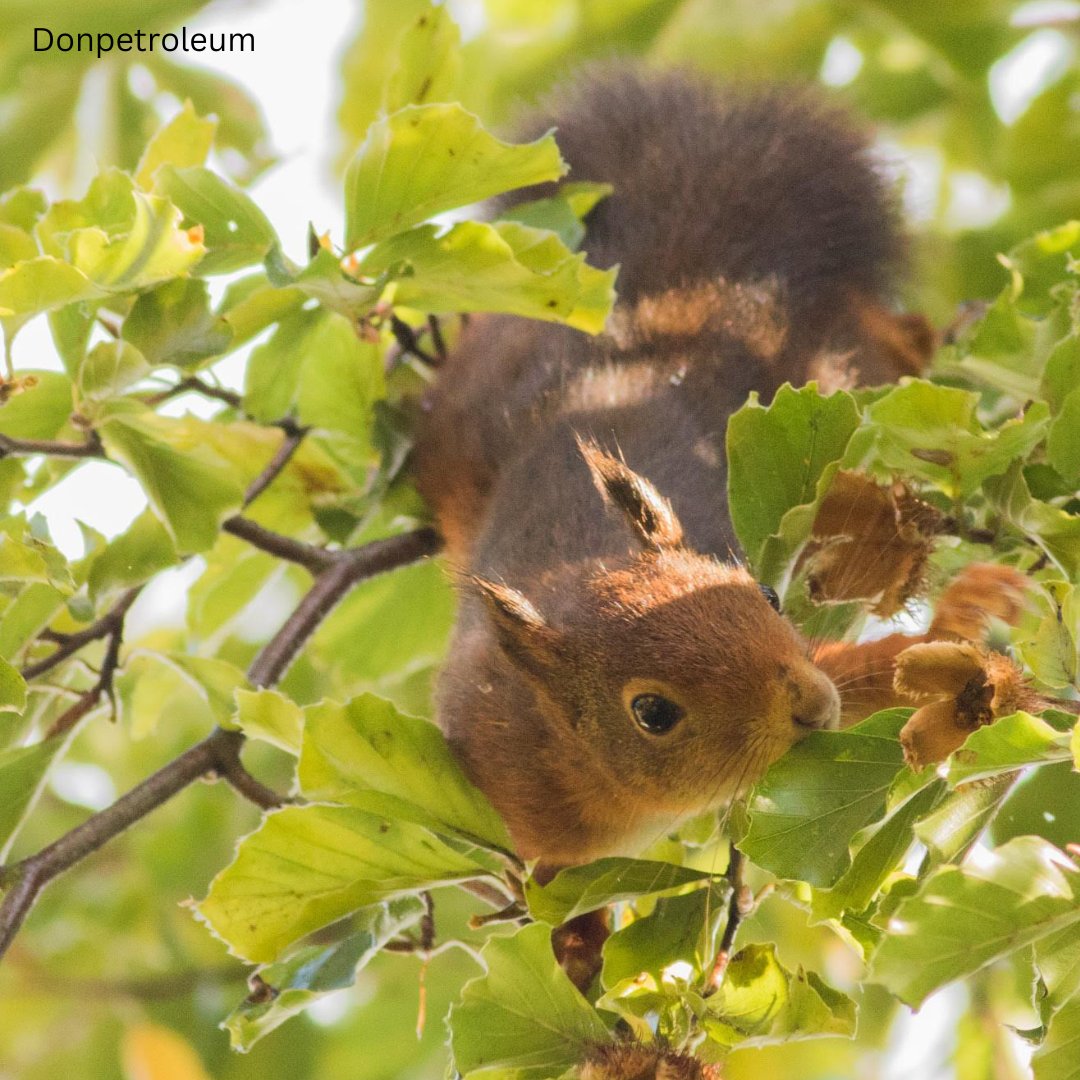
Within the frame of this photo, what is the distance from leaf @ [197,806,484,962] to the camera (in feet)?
5.58

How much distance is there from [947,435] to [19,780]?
126 cm

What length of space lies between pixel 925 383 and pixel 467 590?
0.86m

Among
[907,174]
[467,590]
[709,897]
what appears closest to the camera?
[709,897]

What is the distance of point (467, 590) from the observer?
2.25 meters

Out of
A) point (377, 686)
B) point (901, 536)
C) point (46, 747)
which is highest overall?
point (901, 536)

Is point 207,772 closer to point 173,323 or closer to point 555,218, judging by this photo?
point 173,323

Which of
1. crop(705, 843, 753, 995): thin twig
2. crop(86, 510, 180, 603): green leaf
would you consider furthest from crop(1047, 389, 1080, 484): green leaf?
crop(86, 510, 180, 603): green leaf

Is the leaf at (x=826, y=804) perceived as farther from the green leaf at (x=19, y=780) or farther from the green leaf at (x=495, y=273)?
the green leaf at (x=19, y=780)

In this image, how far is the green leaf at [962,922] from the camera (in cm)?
128

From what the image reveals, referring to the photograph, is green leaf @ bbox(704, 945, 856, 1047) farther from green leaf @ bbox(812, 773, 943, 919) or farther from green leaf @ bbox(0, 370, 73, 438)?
green leaf @ bbox(0, 370, 73, 438)

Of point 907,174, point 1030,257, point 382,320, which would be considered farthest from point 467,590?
point 907,174

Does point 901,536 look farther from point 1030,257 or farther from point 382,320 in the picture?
point 382,320

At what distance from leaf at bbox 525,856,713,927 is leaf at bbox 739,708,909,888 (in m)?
0.19

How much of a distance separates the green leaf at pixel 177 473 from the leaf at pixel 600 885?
65 centimetres
